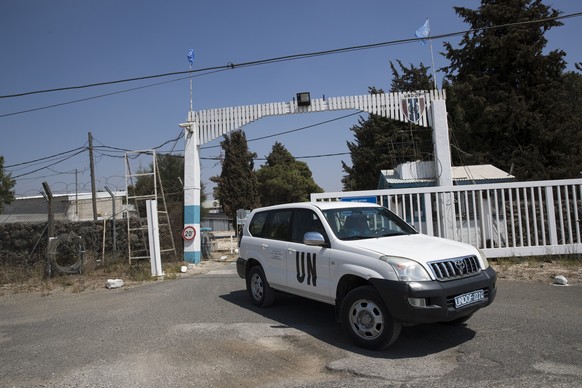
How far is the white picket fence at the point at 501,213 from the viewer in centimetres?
1076

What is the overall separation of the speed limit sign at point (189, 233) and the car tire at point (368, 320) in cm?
A: 1031

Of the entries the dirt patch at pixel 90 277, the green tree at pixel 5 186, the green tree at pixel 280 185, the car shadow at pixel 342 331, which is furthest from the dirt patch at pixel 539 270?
the green tree at pixel 280 185

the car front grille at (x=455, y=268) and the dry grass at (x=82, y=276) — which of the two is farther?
the dry grass at (x=82, y=276)

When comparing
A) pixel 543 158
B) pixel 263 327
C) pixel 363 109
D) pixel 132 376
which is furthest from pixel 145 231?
pixel 543 158

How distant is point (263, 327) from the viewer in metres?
6.44

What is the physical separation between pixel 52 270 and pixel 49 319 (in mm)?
5412

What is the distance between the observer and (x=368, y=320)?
5.24m

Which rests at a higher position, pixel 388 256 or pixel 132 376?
pixel 388 256

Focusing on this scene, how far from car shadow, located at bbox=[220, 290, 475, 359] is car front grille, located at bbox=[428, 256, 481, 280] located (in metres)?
0.85

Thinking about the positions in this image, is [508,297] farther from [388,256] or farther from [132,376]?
[132,376]

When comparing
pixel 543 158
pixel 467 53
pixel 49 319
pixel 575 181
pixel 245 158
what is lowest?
pixel 49 319

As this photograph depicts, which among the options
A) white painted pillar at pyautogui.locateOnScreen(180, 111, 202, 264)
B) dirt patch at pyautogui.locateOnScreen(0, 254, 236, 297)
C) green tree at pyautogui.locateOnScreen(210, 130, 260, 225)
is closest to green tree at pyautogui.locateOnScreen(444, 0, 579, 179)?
white painted pillar at pyautogui.locateOnScreen(180, 111, 202, 264)

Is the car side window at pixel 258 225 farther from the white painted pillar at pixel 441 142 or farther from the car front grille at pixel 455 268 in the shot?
the white painted pillar at pixel 441 142

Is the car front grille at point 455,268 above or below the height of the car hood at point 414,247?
below
